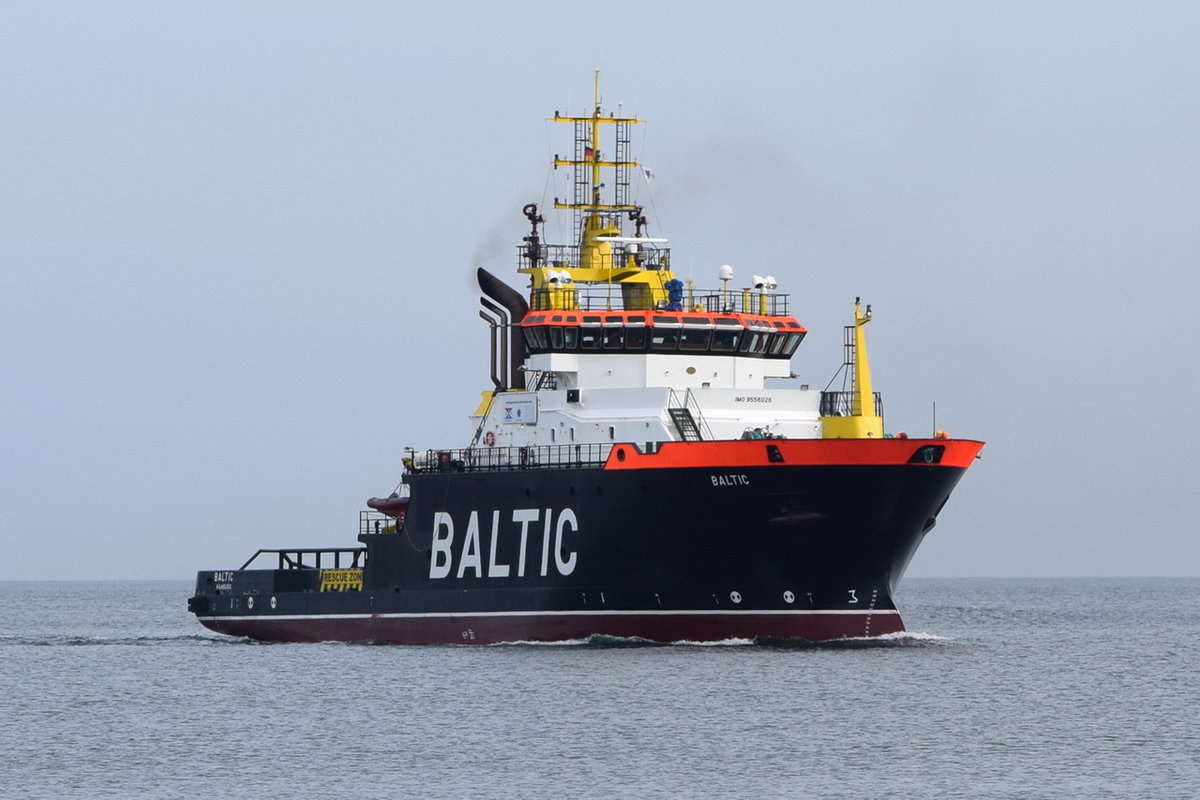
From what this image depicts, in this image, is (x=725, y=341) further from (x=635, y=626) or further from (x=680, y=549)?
(x=635, y=626)

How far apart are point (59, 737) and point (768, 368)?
1988cm

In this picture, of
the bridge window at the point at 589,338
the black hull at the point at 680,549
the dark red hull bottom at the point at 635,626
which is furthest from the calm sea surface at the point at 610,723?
the bridge window at the point at 589,338

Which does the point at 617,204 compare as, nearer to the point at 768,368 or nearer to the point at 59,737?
the point at 768,368

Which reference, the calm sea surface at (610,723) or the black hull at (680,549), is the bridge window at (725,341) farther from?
the calm sea surface at (610,723)

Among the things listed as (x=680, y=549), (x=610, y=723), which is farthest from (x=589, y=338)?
(x=610, y=723)

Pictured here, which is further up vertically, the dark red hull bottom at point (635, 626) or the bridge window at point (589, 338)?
the bridge window at point (589, 338)

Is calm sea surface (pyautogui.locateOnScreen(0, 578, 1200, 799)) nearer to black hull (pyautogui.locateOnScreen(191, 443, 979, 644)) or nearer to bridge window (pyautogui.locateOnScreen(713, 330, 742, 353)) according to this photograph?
black hull (pyautogui.locateOnScreen(191, 443, 979, 644))

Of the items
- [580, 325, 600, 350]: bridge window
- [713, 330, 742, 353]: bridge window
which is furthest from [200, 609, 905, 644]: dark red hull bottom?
[713, 330, 742, 353]: bridge window

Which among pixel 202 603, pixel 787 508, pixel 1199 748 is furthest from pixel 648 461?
pixel 202 603

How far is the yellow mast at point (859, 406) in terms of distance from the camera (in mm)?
48750

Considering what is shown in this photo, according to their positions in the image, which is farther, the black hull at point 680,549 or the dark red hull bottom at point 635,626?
the dark red hull bottom at point 635,626

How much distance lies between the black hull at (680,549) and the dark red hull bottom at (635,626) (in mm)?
32

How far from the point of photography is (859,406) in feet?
161

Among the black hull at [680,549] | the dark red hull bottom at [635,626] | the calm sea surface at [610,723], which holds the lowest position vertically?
the calm sea surface at [610,723]
